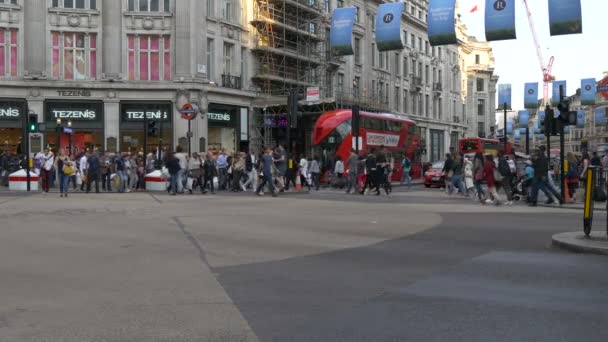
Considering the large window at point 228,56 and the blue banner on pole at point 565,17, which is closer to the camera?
the blue banner on pole at point 565,17

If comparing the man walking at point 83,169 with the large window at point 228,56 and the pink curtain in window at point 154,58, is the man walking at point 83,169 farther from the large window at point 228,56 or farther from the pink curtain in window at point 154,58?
the large window at point 228,56

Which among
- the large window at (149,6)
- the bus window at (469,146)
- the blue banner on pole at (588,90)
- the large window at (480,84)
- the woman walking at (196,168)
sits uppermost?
the large window at (480,84)

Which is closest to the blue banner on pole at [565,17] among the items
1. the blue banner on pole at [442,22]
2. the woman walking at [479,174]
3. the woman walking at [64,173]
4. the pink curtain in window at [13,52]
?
the blue banner on pole at [442,22]

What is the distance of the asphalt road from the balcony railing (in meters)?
27.1

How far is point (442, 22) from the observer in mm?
24609

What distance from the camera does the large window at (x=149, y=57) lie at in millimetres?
37375

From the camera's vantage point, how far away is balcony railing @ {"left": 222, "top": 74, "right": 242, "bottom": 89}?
132 feet

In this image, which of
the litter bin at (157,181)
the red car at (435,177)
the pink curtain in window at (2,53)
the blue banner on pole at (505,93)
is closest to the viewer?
the litter bin at (157,181)

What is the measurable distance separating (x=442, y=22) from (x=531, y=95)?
2738 cm

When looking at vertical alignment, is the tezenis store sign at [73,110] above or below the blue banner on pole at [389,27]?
below

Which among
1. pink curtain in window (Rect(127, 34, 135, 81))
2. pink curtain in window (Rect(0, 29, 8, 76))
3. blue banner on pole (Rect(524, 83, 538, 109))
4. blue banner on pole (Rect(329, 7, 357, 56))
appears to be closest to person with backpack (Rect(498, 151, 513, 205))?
blue banner on pole (Rect(329, 7, 357, 56))

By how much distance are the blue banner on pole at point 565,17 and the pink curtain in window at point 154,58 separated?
76.0ft

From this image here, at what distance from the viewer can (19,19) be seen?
3528 centimetres

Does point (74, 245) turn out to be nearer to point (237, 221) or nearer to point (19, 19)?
point (237, 221)
